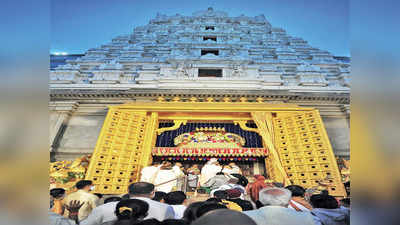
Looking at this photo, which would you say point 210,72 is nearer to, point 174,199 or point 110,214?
point 174,199

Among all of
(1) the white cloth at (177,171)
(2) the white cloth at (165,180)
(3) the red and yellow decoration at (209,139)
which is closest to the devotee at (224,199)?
(2) the white cloth at (165,180)

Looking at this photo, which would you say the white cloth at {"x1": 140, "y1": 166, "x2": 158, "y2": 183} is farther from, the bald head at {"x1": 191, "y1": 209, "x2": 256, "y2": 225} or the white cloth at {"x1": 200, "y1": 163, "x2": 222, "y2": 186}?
the bald head at {"x1": 191, "y1": 209, "x2": 256, "y2": 225}

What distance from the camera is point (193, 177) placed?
656cm

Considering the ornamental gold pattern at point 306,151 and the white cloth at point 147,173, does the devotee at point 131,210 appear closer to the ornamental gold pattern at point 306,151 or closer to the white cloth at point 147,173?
the white cloth at point 147,173

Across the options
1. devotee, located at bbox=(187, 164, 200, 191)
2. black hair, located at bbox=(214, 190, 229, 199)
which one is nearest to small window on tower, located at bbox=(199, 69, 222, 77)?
devotee, located at bbox=(187, 164, 200, 191)

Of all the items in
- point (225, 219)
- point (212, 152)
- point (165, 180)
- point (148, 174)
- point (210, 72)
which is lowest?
point (165, 180)

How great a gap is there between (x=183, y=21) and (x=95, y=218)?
15437 millimetres

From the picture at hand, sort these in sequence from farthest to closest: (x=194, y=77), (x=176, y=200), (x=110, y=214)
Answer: (x=194, y=77) → (x=176, y=200) → (x=110, y=214)

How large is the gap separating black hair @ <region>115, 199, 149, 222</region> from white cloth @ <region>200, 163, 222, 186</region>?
4086 millimetres

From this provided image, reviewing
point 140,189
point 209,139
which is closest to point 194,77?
point 209,139

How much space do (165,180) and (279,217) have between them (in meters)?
4.05

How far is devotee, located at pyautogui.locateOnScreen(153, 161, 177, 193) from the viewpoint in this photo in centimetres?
584
